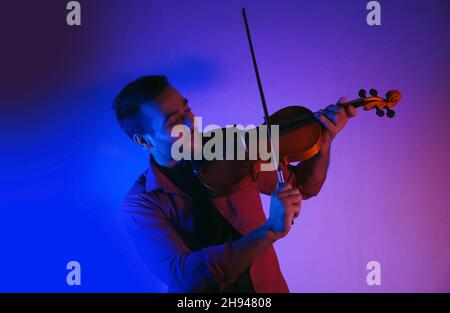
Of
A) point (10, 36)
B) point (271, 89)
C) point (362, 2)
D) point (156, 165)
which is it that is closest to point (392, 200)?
point (271, 89)

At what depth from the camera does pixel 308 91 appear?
2.38 m

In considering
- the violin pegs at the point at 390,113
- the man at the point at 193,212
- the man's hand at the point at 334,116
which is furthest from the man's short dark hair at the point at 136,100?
the violin pegs at the point at 390,113

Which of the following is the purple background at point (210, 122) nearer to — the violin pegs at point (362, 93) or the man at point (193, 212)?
the man at point (193, 212)

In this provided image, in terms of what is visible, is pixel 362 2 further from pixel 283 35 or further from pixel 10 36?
pixel 10 36

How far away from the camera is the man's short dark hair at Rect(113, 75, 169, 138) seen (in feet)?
7.40

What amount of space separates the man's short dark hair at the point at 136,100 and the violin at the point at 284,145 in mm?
311

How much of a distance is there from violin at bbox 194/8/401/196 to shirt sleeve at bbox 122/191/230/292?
23 cm

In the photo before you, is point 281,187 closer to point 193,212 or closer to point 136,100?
point 193,212

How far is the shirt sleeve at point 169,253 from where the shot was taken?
211cm

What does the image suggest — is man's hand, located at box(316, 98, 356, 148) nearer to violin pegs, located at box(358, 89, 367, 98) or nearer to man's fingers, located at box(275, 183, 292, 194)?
violin pegs, located at box(358, 89, 367, 98)

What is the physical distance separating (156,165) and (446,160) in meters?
1.23

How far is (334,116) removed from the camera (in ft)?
7.29

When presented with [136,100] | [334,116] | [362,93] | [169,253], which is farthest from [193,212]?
[362,93]

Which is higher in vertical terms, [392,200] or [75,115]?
[75,115]
